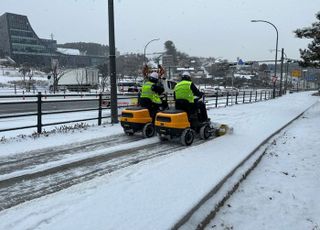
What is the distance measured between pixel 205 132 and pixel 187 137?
3.53 ft

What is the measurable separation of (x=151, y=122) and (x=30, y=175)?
456cm

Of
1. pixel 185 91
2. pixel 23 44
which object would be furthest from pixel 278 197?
pixel 23 44

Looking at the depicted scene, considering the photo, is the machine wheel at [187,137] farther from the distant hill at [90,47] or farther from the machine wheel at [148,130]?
the distant hill at [90,47]

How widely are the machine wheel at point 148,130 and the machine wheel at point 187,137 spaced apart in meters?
1.37

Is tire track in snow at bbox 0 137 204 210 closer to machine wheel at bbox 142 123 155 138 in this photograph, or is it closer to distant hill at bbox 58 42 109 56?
machine wheel at bbox 142 123 155 138

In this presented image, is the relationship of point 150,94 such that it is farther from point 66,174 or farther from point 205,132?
point 66,174

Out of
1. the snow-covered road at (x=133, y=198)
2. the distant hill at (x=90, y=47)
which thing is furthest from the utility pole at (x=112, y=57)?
the distant hill at (x=90, y=47)

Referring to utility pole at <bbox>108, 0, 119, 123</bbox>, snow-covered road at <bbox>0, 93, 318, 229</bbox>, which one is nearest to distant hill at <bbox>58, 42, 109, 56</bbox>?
utility pole at <bbox>108, 0, 119, 123</bbox>

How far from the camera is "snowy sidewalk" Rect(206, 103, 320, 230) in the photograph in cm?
499

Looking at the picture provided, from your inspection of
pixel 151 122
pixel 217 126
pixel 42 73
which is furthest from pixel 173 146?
→ pixel 42 73

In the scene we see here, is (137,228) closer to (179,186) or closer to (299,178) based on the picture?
(179,186)

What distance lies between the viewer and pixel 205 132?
33.3 feet

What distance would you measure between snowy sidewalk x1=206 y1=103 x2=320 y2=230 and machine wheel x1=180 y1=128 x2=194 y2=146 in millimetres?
1926

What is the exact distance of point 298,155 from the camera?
9.12 m
